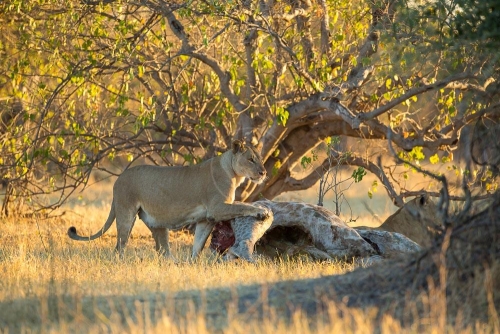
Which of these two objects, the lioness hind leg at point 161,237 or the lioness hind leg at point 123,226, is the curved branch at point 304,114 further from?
the lioness hind leg at point 123,226

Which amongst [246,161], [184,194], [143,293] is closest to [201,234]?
[184,194]

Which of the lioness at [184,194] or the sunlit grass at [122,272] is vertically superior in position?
the lioness at [184,194]

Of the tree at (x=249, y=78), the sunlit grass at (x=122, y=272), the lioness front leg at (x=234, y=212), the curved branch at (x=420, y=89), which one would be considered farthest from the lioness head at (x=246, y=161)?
the curved branch at (x=420, y=89)

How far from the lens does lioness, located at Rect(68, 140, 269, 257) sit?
31.9ft

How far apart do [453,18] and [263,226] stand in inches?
117

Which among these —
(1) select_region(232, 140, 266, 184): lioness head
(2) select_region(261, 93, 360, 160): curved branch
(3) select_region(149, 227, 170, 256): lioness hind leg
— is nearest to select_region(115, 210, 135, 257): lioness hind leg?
(3) select_region(149, 227, 170, 256): lioness hind leg

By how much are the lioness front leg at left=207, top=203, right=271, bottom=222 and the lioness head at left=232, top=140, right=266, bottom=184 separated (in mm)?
517

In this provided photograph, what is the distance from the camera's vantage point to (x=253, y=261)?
8641 mm

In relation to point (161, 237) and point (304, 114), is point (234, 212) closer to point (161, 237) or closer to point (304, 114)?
point (161, 237)

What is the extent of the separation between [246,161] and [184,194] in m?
0.88

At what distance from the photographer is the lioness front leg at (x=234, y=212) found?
356 inches

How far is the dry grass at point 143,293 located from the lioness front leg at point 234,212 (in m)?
0.46

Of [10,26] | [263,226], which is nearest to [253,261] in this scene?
[263,226]

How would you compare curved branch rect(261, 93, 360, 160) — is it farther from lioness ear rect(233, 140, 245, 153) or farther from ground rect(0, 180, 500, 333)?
ground rect(0, 180, 500, 333)
